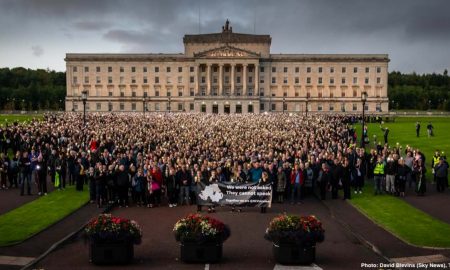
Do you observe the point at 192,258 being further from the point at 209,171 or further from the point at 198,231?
the point at 209,171

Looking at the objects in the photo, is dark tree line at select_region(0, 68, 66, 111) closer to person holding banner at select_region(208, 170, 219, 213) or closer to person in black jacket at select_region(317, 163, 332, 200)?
person holding banner at select_region(208, 170, 219, 213)

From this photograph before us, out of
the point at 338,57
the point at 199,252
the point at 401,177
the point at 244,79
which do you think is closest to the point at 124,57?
the point at 244,79

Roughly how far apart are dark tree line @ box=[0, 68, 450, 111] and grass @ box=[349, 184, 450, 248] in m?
138

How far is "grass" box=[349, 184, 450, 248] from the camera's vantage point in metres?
18.0

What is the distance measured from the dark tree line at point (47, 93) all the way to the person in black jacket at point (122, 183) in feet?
436

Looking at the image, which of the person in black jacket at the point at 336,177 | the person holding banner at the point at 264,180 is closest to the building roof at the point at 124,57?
the person in black jacket at the point at 336,177

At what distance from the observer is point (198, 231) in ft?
48.9

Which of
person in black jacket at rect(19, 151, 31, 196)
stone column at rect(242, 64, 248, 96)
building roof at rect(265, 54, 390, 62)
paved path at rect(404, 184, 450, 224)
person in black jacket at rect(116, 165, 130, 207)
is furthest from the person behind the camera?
building roof at rect(265, 54, 390, 62)

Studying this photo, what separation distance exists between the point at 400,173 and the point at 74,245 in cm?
1689

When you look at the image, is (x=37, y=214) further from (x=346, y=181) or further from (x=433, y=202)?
(x=433, y=202)

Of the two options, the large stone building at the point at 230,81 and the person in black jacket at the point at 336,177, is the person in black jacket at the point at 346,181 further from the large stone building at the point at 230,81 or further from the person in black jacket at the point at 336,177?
the large stone building at the point at 230,81

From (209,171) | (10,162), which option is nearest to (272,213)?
(209,171)

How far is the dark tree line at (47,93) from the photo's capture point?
157m

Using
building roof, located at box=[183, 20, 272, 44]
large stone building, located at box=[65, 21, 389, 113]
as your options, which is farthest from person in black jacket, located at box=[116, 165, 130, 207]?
building roof, located at box=[183, 20, 272, 44]
